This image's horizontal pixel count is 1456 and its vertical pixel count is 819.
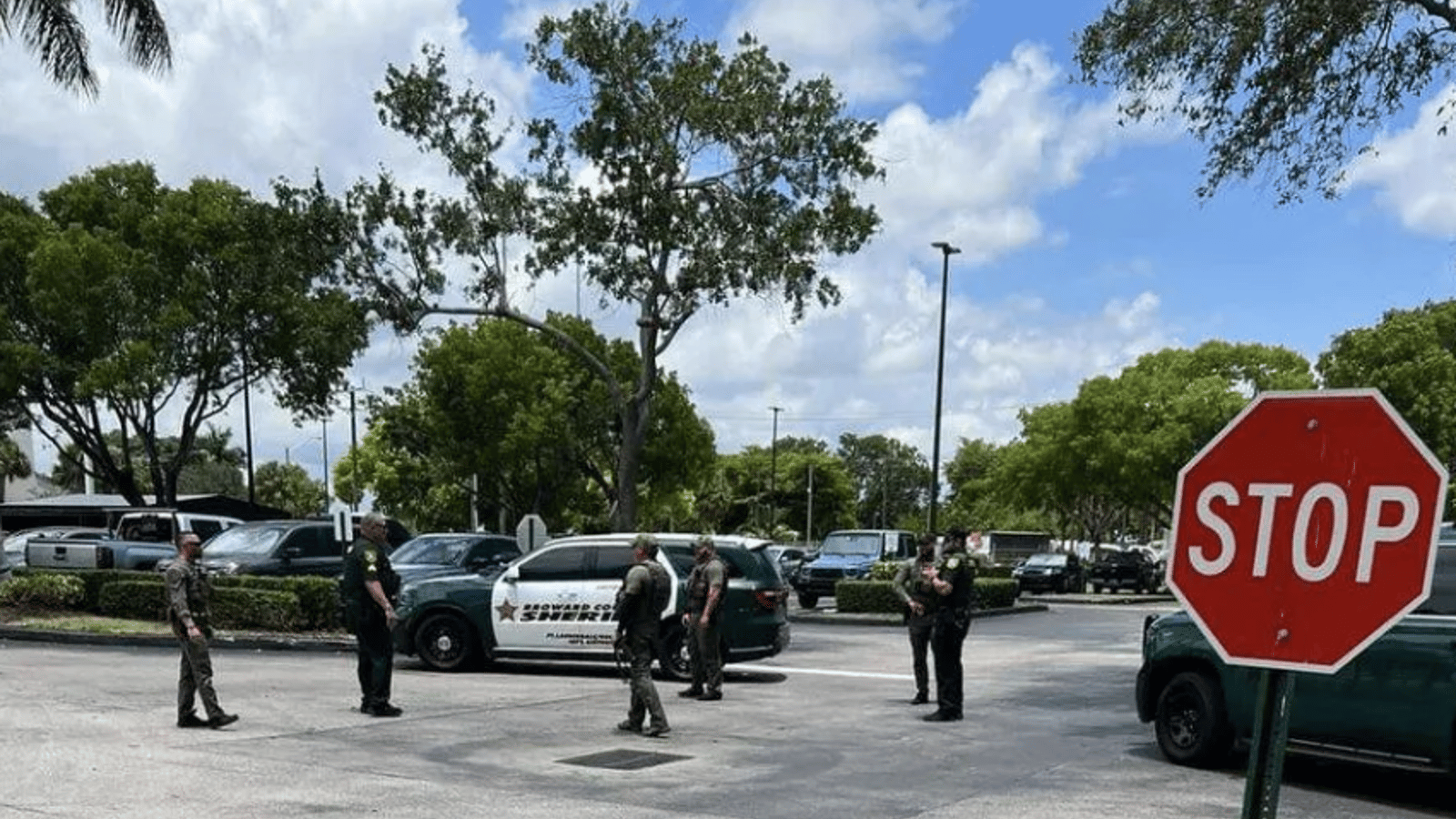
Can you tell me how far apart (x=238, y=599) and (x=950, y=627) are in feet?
35.4

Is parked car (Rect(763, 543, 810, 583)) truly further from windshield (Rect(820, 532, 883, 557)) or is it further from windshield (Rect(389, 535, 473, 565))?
windshield (Rect(389, 535, 473, 565))

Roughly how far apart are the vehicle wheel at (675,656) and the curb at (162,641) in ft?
16.2

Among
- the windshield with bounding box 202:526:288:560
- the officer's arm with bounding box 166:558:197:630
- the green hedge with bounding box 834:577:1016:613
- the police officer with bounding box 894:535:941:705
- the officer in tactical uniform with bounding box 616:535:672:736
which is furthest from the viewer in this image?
the green hedge with bounding box 834:577:1016:613

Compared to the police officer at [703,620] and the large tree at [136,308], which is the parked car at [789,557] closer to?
the large tree at [136,308]

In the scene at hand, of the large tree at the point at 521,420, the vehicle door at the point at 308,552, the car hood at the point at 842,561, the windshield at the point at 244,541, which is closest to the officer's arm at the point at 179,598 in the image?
the vehicle door at the point at 308,552

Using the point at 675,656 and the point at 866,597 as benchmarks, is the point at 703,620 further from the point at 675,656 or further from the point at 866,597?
the point at 866,597

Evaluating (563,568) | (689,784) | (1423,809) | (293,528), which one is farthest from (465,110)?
(1423,809)

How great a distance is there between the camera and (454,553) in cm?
2145

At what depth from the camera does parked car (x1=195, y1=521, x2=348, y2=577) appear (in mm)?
22234

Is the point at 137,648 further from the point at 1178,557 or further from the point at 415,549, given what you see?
A: the point at 1178,557

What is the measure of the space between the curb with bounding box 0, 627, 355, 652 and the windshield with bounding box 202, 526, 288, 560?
3422mm

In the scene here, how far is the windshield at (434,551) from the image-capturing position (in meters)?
21.2

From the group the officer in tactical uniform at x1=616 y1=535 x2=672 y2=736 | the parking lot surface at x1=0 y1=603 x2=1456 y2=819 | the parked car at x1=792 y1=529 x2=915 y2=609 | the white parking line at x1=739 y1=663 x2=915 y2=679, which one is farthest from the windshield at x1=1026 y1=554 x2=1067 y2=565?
the officer in tactical uniform at x1=616 y1=535 x2=672 y2=736

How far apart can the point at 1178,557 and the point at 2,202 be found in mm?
39888
